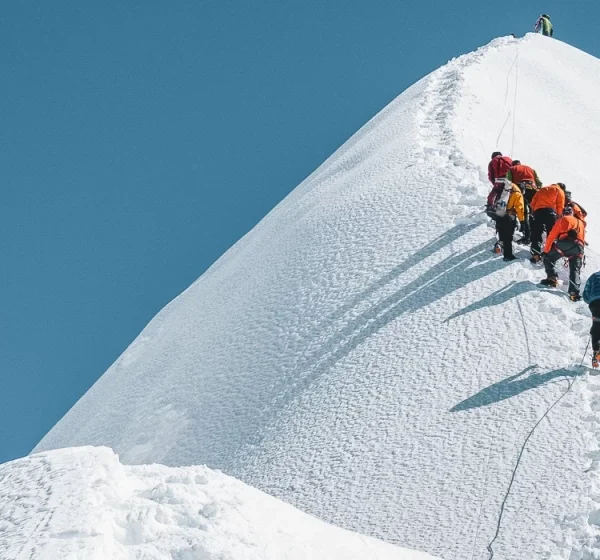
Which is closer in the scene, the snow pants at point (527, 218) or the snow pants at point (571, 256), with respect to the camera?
the snow pants at point (571, 256)

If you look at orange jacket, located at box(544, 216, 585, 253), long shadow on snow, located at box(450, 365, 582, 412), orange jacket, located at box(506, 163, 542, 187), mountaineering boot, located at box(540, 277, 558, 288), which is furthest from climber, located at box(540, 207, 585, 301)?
orange jacket, located at box(506, 163, 542, 187)

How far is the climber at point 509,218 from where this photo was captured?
38.8 feet

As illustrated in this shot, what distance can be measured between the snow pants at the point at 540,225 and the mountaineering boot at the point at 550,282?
769 millimetres

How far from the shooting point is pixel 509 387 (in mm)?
9391

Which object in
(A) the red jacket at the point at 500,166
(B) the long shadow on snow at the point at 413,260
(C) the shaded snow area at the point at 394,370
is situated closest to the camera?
(C) the shaded snow area at the point at 394,370

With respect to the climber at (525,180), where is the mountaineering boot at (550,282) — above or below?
below

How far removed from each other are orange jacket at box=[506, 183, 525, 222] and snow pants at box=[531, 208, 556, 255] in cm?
18

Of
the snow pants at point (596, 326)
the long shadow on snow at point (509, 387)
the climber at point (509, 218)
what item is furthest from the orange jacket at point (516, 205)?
the long shadow on snow at point (509, 387)

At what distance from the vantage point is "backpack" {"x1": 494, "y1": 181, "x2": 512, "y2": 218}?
38.9ft

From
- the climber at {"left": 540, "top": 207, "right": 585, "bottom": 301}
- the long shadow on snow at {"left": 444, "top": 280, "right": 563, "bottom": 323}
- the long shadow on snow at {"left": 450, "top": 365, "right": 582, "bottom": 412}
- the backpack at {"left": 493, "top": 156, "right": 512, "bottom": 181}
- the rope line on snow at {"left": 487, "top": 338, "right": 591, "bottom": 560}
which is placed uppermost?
the backpack at {"left": 493, "top": 156, "right": 512, "bottom": 181}

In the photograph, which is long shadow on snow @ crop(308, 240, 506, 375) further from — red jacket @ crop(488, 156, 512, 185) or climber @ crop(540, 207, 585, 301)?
red jacket @ crop(488, 156, 512, 185)

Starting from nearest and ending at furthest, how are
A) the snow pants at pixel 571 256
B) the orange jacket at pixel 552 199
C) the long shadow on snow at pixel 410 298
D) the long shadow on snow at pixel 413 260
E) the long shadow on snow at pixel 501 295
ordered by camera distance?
the snow pants at pixel 571 256 < the long shadow on snow at pixel 501 295 < the long shadow on snow at pixel 410 298 < the orange jacket at pixel 552 199 < the long shadow on snow at pixel 413 260

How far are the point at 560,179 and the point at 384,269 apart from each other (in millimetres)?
6120

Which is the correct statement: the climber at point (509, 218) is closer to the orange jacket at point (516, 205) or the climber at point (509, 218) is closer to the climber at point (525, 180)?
the orange jacket at point (516, 205)
